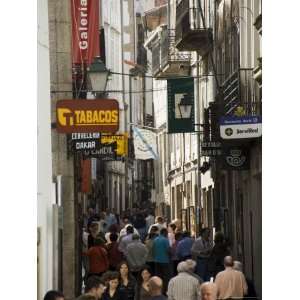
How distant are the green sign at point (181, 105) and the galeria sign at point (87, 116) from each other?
338 millimetres

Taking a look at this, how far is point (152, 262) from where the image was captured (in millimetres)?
26141

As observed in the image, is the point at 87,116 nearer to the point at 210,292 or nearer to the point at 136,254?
the point at 136,254

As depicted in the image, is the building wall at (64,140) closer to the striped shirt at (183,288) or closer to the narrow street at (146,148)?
the narrow street at (146,148)

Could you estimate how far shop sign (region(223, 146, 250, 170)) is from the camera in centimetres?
2600

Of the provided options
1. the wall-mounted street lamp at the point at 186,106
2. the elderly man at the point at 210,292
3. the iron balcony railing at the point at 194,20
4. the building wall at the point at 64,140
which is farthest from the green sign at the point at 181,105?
the elderly man at the point at 210,292

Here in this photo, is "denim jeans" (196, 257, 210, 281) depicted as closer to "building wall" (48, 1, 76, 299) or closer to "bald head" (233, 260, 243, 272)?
"bald head" (233, 260, 243, 272)

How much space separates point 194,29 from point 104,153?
36.8 inches

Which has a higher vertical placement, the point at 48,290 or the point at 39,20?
the point at 39,20

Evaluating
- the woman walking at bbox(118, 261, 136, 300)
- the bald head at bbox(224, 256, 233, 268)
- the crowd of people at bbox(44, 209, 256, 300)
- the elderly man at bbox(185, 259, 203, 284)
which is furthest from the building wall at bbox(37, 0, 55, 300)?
the bald head at bbox(224, 256, 233, 268)

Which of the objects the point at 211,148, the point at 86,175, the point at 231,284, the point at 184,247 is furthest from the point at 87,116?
the point at 231,284
